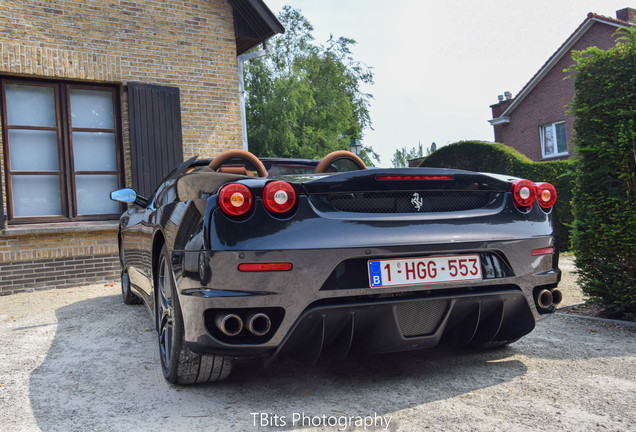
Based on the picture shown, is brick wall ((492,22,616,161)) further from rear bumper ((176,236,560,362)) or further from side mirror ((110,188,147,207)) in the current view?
rear bumper ((176,236,560,362))

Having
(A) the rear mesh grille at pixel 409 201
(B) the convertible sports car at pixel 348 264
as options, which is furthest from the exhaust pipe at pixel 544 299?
(A) the rear mesh grille at pixel 409 201

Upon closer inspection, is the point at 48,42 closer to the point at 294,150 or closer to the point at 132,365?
the point at 132,365

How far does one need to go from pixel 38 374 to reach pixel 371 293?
2.22 metres

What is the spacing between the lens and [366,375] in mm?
3033

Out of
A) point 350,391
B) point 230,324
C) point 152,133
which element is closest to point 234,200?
point 230,324

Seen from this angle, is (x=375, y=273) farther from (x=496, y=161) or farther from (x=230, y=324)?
(x=496, y=161)

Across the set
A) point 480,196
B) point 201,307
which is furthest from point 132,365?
point 480,196

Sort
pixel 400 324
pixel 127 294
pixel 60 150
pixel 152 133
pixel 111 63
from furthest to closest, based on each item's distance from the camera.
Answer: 1. pixel 152 133
2. pixel 111 63
3. pixel 60 150
4. pixel 127 294
5. pixel 400 324

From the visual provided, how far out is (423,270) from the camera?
2.60 meters

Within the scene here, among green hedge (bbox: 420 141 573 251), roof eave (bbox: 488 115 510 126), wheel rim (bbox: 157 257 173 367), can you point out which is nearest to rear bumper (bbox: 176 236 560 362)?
wheel rim (bbox: 157 257 173 367)

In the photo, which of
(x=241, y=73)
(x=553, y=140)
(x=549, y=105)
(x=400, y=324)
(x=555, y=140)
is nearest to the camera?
(x=400, y=324)

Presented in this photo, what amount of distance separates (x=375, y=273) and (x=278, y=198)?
0.56 meters

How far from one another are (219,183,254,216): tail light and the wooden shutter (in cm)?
594

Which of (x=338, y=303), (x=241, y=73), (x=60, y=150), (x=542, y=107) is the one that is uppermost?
(x=542, y=107)
